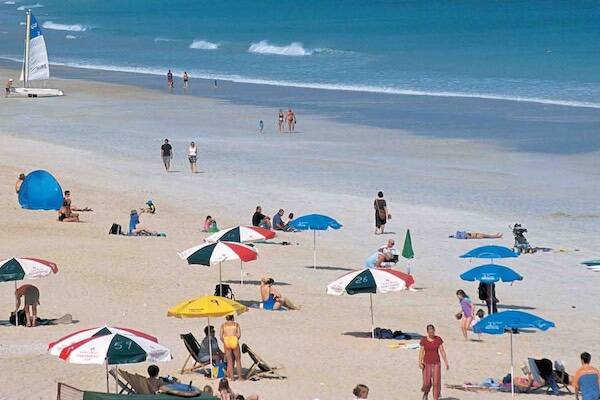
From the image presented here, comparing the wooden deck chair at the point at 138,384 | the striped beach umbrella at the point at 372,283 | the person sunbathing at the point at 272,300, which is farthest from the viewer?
the person sunbathing at the point at 272,300

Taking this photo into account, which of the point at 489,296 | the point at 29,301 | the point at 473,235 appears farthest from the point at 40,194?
the point at 489,296

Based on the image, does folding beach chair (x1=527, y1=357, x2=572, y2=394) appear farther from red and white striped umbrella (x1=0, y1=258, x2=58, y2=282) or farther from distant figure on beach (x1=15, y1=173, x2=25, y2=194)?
distant figure on beach (x1=15, y1=173, x2=25, y2=194)

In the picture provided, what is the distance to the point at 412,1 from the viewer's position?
540 feet

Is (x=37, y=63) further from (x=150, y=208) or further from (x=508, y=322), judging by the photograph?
(x=508, y=322)

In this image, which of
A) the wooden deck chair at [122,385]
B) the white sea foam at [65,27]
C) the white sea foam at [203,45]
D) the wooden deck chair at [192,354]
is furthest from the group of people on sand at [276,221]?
the white sea foam at [65,27]

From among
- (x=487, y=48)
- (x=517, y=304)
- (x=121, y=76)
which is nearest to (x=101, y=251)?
(x=517, y=304)

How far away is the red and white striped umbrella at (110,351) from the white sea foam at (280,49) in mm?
83550

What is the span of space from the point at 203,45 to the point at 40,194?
76.0m

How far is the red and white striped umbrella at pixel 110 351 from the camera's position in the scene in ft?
53.2

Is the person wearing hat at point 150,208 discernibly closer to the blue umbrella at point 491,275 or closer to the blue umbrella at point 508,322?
the blue umbrella at point 491,275

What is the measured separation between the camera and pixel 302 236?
3116 centimetres

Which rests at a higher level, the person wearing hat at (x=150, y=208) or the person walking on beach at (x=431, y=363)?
the person wearing hat at (x=150, y=208)

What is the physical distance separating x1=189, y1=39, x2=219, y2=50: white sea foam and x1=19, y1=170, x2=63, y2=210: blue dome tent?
240ft

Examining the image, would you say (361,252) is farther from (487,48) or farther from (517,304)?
(487,48)
